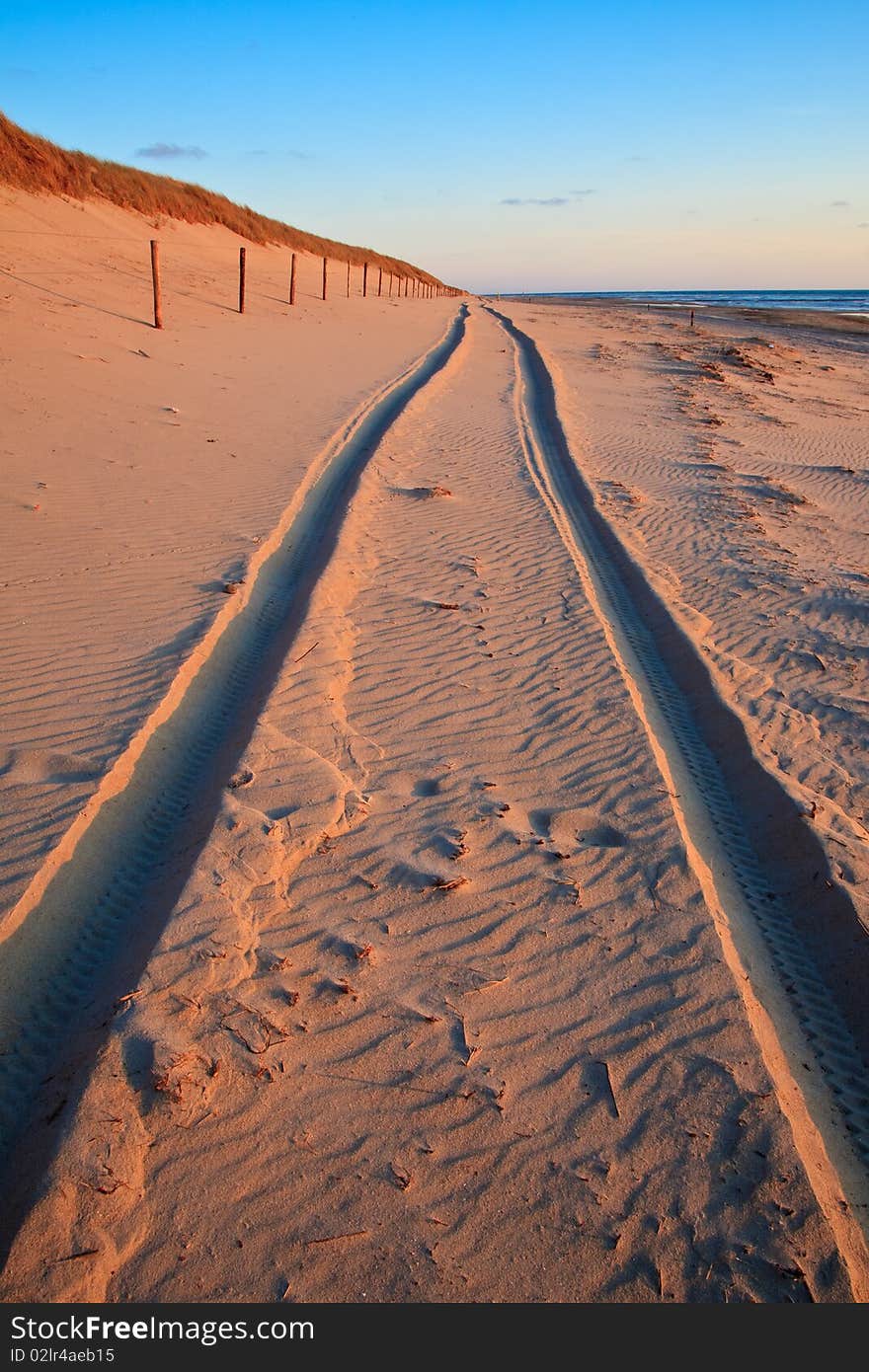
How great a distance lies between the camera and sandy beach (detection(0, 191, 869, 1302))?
2453 mm

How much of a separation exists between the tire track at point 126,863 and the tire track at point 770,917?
2495 millimetres

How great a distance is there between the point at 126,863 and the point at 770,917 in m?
3.05

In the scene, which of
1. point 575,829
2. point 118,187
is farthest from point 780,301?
point 575,829

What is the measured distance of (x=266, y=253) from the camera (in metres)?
37.1

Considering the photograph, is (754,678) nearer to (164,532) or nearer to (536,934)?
(536,934)

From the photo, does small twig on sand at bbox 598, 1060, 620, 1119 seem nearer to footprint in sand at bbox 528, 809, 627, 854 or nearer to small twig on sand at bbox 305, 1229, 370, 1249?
small twig on sand at bbox 305, 1229, 370, 1249

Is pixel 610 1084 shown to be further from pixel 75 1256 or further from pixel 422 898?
pixel 75 1256

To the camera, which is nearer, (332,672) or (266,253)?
(332,672)

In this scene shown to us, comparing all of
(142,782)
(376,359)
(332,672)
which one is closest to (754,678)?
(332,672)

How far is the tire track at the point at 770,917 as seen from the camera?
2826mm

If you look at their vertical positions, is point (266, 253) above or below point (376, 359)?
above

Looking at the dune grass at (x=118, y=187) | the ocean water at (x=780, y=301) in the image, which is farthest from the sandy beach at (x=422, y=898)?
the ocean water at (x=780, y=301)
